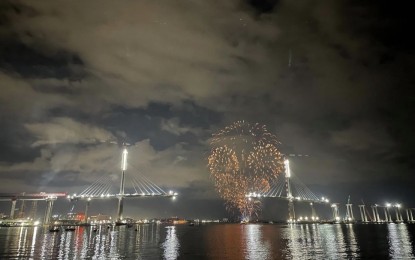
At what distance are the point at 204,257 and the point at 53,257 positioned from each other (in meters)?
24.4

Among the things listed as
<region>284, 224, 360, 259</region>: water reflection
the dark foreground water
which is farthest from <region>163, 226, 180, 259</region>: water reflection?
<region>284, 224, 360, 259</region>: water reflection

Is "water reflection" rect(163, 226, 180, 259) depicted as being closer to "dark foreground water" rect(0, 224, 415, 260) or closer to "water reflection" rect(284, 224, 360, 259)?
"dark foreground water" rect(0, 224, 415, 260)

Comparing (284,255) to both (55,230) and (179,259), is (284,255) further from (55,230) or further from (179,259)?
(55,230)

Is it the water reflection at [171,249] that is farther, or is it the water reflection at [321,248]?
the water reflection at [171,249]

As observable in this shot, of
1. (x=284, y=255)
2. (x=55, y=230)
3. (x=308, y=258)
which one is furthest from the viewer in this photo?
(x=55, y=230)

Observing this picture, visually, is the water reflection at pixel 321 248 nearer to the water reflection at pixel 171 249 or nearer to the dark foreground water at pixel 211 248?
the dark foreground water at pixel 211 248

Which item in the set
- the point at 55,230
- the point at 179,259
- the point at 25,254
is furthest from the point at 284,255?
the point at 55,230

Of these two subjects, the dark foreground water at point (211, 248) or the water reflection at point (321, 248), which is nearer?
the water reflection at point (321, 248)

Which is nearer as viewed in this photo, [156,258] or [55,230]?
[156,258]

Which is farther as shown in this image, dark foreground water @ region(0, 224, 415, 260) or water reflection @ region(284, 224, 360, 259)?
dark foreground water @ region(0, 224, 415, 260)

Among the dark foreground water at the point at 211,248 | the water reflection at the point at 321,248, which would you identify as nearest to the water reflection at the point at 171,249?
the dark foreground water at the point at 211,248

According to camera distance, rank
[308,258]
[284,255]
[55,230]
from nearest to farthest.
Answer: [308,258], [284,255], [55,230]

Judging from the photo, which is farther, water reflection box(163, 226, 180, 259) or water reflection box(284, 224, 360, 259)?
water reflection box(163, 226, 180, 259)

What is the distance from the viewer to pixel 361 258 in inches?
1913
